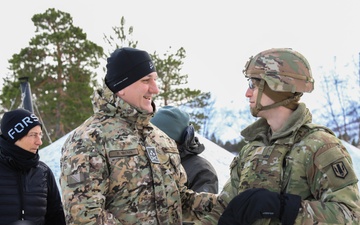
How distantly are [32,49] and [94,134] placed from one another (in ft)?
79.0

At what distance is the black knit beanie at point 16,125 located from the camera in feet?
12.9

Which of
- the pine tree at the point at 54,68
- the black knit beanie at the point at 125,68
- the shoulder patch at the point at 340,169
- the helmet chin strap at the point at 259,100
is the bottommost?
the pine tree at the point at 54,68

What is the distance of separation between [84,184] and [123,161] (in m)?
0.27

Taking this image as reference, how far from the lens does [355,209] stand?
7.12 ft

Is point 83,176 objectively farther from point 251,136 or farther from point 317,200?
point 317,200

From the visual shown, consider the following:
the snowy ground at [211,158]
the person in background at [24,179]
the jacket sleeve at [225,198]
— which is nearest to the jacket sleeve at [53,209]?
the person in background at [24,179]

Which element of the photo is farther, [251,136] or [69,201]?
[251,136]

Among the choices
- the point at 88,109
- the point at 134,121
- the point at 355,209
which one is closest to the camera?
the point at 355,209

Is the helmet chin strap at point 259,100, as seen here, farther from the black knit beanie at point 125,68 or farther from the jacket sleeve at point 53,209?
the jacket sleeve at point 53,209

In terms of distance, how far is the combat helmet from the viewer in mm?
2467

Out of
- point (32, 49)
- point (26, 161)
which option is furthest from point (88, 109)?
point (26, 161)

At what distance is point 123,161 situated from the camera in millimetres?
2633

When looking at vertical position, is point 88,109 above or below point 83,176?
below

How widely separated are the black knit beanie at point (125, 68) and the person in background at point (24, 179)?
4.62 ft
